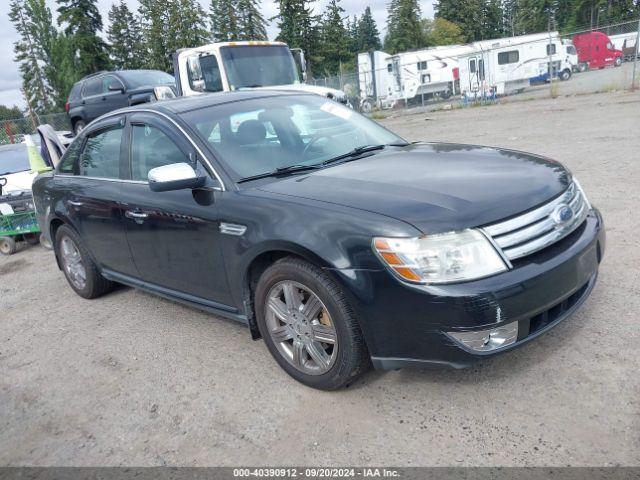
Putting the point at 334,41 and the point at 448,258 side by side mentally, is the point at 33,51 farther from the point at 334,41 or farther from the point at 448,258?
the point at 448,258

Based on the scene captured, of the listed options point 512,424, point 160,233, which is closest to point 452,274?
point 512,424

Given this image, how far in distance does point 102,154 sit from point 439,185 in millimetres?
2991

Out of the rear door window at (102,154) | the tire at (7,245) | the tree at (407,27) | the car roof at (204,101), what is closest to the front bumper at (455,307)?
the car roof at (204,101)

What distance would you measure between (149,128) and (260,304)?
5.52 feet

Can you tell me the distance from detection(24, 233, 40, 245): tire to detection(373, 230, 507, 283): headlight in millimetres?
7221

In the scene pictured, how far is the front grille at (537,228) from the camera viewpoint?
2.71 m

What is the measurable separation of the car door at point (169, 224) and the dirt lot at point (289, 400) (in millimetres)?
503

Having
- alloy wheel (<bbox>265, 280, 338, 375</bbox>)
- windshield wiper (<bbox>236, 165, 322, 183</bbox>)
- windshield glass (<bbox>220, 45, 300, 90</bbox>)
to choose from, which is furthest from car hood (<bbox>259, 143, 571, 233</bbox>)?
windshield glass (<bbox>220, 45, 300, 90</bbox>)

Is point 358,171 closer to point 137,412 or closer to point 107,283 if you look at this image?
point 137,412

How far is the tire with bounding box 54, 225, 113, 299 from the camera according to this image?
506 cm

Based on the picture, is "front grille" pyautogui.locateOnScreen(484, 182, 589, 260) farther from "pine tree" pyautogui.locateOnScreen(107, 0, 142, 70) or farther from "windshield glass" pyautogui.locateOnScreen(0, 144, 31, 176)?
"pine tree" pyautogui.locateOnScreen(107, 0, 142, 70)

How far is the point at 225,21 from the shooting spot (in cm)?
5397

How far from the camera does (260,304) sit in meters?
3.31

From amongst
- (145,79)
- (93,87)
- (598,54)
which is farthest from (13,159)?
(598,54)
